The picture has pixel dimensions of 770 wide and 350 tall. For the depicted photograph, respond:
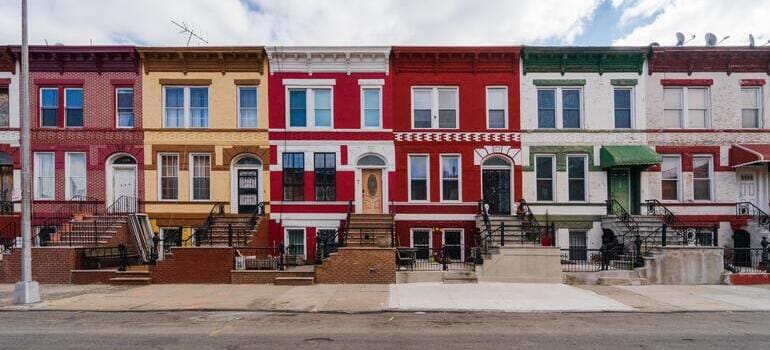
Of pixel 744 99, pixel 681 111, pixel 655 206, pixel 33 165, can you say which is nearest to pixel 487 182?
pixel 655 206

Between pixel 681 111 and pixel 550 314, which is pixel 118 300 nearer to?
pixel 550 314

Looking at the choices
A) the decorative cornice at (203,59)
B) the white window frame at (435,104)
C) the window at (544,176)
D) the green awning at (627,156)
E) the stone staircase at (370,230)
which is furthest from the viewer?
the white window frame at (435,104)

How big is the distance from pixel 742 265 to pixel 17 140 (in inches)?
1203


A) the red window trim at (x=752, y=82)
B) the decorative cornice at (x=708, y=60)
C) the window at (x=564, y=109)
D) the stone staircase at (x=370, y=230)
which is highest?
the decorative cornice at (x=708, y=60)

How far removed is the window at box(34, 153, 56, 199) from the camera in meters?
20.5

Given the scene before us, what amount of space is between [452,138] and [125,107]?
564 inches

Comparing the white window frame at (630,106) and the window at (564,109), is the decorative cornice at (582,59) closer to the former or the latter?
the white window frame at (630,106)

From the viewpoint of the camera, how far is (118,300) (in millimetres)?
13289

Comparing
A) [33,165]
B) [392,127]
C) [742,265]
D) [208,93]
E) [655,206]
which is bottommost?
[742,265]

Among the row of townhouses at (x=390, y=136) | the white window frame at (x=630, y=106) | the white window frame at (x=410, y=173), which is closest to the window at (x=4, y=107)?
the row of townhouses at (x=390, y=136)

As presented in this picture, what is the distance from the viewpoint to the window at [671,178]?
20688 mm

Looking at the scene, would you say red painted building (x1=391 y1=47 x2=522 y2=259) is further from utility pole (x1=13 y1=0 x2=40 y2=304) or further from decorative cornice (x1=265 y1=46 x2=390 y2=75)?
utility pole (x1=13 y1=0 x2=40 y2=304)

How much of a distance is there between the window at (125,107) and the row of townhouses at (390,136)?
62 mm

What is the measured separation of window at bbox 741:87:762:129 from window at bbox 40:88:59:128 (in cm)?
2996
